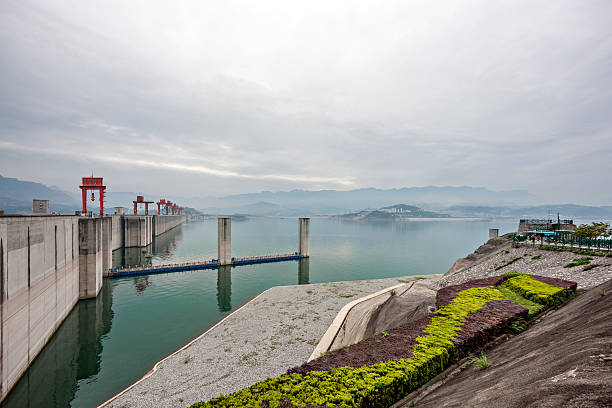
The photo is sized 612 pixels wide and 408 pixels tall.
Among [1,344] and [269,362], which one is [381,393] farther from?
[1,344]

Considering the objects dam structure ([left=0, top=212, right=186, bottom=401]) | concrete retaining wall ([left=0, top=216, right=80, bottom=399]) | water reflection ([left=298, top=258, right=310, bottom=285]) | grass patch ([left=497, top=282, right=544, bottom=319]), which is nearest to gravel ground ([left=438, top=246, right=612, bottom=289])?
grass patch ([left=497, top=282, right=544, bottom=319])

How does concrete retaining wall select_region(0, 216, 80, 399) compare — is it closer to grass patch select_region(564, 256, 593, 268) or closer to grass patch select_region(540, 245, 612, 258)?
grass patch select_region(564, 256, 593, 268)

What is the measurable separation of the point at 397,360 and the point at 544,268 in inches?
987

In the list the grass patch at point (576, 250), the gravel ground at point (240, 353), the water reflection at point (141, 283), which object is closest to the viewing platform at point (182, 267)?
the water reflection at point (141, 283)

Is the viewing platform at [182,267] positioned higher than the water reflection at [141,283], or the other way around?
the viewing platform at [182,267]

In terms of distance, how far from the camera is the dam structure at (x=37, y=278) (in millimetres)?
18109

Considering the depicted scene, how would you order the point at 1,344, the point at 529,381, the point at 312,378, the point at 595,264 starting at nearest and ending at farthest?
1. the point at 529,381
2. the point at 312,378
3. the point at 1,344
4. the point at 595,264

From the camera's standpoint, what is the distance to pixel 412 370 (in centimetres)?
857

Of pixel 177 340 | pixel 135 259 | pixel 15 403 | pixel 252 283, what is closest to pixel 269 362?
pixel 177 340

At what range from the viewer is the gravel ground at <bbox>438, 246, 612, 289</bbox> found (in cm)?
1909

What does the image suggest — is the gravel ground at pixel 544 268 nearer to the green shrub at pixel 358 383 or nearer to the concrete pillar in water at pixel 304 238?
the green shrub at pixel 358 383

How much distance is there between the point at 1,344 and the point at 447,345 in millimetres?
26985

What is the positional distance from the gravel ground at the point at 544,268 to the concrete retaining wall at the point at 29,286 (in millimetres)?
37403

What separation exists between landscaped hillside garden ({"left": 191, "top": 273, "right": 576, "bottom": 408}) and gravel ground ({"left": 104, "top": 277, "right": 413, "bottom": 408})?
12.8 m
